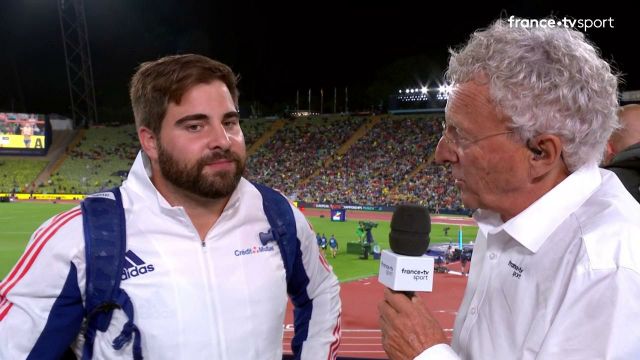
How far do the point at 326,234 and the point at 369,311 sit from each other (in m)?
11.4

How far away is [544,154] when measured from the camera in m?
1.51

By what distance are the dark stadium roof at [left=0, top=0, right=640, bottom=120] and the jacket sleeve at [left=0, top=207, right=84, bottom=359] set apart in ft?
175

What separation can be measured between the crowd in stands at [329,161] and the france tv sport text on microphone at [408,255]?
30.8m

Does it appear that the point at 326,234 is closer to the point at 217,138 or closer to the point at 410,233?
the point at 217,138

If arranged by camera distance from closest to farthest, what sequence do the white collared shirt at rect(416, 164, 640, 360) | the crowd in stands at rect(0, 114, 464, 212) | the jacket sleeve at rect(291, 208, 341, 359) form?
the white collared shirt at rect(416, 164, 640, 360)
the jacket sleeve at rect(291, 208, 341, 359)
the crowd in stands at rect(0, 114, 464, 212)

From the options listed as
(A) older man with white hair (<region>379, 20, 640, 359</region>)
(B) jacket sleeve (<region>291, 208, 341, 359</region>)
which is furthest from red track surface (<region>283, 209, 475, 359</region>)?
(A) older man with white hair (<region>379, 20, 640, 359</region>)

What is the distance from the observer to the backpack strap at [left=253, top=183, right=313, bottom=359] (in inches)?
96.9

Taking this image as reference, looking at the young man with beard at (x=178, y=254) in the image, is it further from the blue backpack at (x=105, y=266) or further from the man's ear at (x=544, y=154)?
the man's ear at (x=544, y=154)

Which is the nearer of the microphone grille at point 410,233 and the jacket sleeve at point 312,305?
the microphone grille at point 410,233

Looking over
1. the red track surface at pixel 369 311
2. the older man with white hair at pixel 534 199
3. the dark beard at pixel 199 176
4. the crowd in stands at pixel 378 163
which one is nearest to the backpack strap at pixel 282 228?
the dark beard at pixel 199 176

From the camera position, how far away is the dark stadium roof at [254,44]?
55312 millimetres

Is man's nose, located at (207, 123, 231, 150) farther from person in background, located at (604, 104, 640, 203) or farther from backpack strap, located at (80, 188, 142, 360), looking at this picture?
person in background, located at (604, 104, 640, 203)

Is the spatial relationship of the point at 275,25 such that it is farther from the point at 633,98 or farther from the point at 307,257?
the point at 307,257

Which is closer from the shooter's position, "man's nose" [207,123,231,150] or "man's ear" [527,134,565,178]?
"man's ear" [527,134,565,178]
